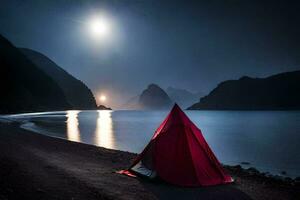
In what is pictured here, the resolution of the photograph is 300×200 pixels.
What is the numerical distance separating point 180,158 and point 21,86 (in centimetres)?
14685

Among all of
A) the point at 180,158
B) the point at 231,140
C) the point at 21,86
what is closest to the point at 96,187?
the point at 180,158

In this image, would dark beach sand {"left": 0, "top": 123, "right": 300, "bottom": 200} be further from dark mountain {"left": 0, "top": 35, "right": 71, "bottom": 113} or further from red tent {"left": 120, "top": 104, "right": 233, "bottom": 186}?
dark mountain {"left": 0, "top": 35, "right": 71, "bottom": 113}

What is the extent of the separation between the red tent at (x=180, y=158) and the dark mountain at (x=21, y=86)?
12235 cm

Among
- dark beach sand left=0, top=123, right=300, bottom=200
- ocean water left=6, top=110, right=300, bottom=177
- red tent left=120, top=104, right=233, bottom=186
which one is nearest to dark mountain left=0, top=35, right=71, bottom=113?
ocean water left=6, top=110, right=300, bottom=177

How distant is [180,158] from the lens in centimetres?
1045

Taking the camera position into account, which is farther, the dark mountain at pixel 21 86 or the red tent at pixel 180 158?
the dark mountain at pixel 21 86

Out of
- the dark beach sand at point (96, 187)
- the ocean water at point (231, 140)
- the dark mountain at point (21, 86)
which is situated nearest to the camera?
the dark beach sand at point (96, 187)

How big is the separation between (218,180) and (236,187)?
69 centimetres

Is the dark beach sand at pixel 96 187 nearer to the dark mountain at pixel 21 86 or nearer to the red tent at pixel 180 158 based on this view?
the red tent at pixel 180 158

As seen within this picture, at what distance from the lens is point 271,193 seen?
9.93 meters

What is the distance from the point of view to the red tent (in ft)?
33.3

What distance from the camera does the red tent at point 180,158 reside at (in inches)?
400

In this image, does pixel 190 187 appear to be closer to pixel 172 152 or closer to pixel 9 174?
pixel 172 152

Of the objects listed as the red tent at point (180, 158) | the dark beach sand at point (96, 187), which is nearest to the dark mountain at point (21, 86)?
the dark beach sand at point (96, 187)
